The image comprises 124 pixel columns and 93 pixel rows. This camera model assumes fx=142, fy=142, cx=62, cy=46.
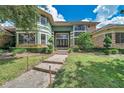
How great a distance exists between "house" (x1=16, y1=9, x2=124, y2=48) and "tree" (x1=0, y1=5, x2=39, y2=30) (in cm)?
219

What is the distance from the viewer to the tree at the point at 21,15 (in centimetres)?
1145

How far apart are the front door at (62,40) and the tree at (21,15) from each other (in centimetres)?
1765

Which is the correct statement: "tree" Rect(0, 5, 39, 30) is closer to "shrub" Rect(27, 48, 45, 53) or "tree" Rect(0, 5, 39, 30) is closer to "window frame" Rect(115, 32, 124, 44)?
→ "shrub" Rect(27, 48, 45, 53)

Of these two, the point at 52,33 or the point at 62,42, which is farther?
the point at 62,42

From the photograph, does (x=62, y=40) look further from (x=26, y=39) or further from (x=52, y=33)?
(x=26, y=39)

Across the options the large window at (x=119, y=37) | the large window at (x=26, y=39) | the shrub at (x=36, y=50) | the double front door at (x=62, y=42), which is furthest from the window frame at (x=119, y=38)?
the double front door at (x=62, y=42)

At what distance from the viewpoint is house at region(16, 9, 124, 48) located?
20047mm

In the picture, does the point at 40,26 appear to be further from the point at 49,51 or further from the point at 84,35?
the point at 84,35

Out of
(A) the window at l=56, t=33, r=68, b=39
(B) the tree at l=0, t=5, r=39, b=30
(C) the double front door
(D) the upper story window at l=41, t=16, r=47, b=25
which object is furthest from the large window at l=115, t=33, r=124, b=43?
(A) the window at l=56, t=33, r=68, b=39

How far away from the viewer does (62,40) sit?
31.5 meters

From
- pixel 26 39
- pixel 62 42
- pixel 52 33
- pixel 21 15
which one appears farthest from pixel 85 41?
pixel 21 15

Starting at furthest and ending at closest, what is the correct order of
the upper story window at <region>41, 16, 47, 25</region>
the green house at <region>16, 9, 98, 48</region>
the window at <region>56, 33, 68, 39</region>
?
the window at <region>56, 33, 68, 39</region>
the upper story window at <region>41, 16, 47, 25</region>
the green house at <region>16, 9, 98, 48</region>

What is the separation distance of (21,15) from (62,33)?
63.0 feet
